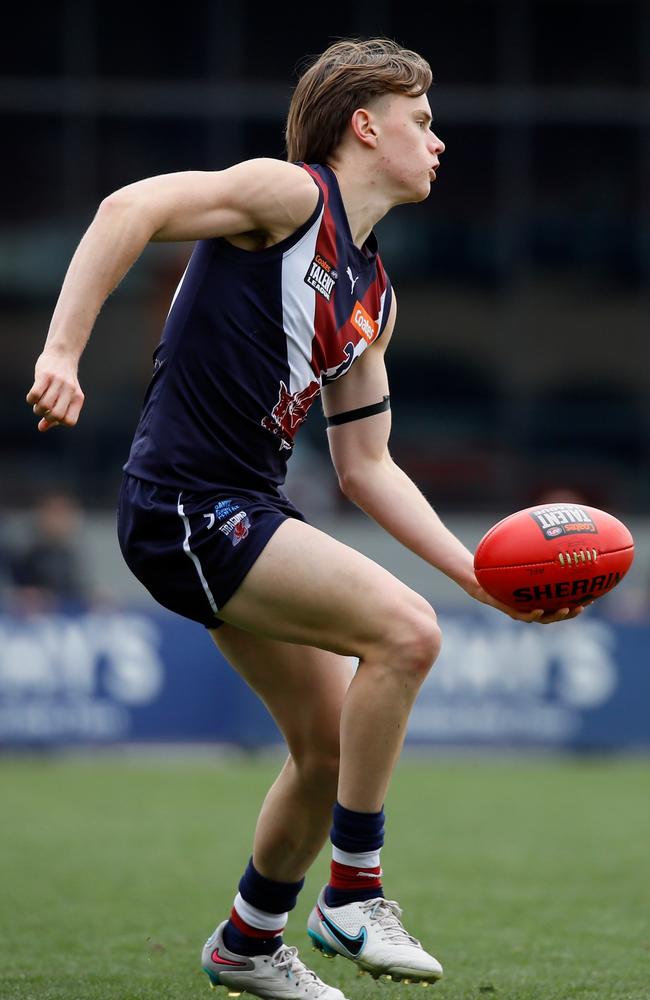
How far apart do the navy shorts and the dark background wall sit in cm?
1398

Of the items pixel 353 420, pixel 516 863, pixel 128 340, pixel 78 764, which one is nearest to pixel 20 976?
pixel 353 420

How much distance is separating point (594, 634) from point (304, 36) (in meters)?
8.94

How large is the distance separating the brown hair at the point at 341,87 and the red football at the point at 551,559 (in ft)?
3.61

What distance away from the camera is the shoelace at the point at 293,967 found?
440 cm

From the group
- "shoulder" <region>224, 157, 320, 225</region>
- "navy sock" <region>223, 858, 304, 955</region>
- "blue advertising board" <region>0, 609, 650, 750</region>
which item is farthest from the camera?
"blue advertising board" <region>0, 609, 650, 750</region>

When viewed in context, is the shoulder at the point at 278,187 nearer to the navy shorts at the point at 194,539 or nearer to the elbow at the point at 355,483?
the navy shorts at the point at 194,539

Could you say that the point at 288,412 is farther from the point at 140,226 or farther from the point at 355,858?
the point at 355,858

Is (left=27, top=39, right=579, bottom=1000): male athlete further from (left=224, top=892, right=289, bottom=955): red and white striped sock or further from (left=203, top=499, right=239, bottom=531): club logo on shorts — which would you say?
(left=224, top=892, right=289, bottom=955): red and white striped sock

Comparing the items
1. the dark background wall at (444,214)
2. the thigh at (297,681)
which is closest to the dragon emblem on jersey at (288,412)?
the thigh at (297,681)

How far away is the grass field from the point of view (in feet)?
15.6

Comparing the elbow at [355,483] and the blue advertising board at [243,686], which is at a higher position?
the elbow at [355,483]

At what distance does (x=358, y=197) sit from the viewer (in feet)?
13.5

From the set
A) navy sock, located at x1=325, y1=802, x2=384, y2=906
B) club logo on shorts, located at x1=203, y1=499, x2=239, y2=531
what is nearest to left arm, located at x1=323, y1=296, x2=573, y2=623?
club logo on shorts, located at x1=203, y1=499, x2=239, y2=531

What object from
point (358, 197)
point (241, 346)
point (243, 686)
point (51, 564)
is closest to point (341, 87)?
point (358, 197)
